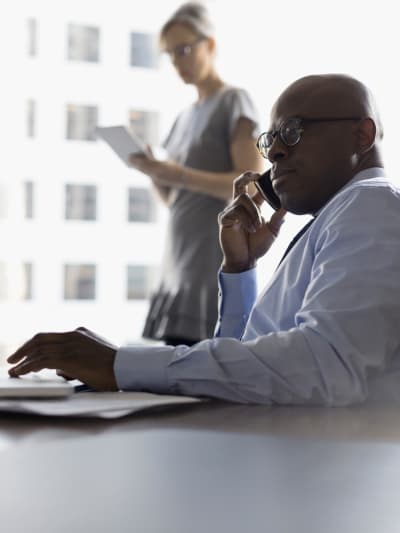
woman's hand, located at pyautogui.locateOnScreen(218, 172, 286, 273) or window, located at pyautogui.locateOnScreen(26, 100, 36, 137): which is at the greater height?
window, located at pyautogui.locateOnScreen(26, 100, 36, 137)

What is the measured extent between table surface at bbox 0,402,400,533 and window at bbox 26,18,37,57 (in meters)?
3.83

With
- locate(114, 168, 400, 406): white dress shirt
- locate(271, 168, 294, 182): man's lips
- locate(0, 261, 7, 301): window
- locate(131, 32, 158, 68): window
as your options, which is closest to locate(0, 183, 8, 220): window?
locate(0, 261, 7, 301): window

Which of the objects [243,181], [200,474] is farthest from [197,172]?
[200,474]

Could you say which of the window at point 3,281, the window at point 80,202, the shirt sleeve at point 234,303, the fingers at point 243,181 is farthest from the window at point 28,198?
the shirt sleeve at point 234,303

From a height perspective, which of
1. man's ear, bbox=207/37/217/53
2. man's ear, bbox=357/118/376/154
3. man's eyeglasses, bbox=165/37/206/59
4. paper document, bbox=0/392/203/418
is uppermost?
man's ear, bbox=207/37/217/53

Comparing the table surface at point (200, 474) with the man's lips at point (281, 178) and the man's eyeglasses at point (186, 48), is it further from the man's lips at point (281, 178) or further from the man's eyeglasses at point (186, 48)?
the man's eyeglasses at point (186, 48)

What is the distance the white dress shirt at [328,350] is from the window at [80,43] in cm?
363

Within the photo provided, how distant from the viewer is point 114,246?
4504 millimetres

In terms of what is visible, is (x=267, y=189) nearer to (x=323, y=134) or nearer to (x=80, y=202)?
(x=323, y=134)

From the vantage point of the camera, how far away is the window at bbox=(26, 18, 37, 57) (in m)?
4.31

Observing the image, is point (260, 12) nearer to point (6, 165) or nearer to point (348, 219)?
point (6, 165)

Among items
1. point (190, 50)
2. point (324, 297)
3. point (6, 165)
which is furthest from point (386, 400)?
point (6, 165)

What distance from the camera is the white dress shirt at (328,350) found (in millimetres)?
917

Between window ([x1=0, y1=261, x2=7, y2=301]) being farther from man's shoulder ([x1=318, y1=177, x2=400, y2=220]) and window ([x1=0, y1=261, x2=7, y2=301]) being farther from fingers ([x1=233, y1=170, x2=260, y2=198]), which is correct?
man's shoulder ([x1=318, y1=177, x2=400, y2=220])
